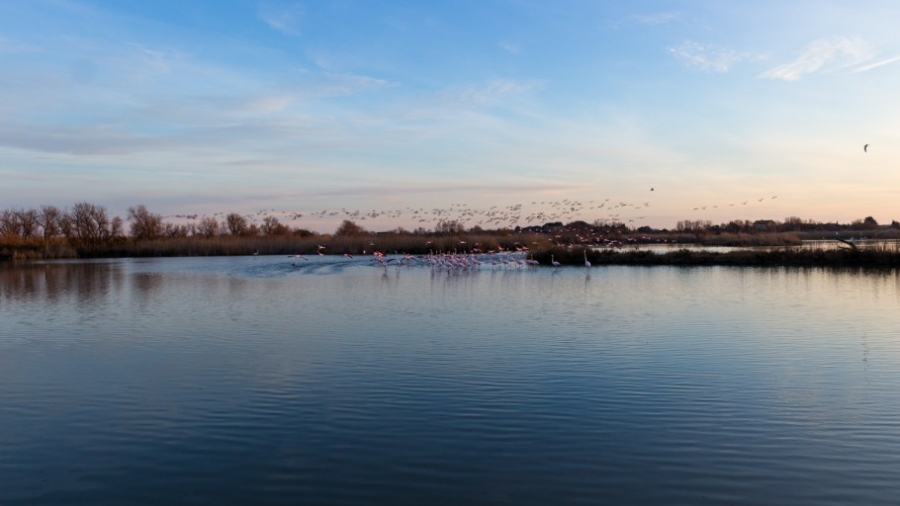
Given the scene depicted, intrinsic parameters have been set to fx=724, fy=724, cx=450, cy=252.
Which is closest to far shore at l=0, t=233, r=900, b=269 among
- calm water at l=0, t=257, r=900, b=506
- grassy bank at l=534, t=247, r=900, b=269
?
grassy bank at l=534, t=247, r=900, b=269

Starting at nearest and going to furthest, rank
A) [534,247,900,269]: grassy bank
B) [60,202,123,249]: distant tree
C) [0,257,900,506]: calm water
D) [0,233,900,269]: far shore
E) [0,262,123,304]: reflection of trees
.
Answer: [0,257,900,506]: calm water → [0,262,123,304]: reflection of trees → [534,247,900,269]: grassy bank → [0,233,900,269]: far shore → [60,202,123,249]: distant tree

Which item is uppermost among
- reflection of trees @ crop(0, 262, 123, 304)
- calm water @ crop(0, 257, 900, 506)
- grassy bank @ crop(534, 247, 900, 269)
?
grassy bank @ crop(534, 247, 900, 269)

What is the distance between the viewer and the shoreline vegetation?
28.5 meters

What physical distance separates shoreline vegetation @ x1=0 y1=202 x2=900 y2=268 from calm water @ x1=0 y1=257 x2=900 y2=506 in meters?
14.9

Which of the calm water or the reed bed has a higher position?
the reed bed

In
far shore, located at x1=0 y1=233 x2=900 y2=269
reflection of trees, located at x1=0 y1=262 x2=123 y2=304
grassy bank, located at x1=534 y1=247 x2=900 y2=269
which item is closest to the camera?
reflection of trees, located at x1=0 y1=262 x2=123 y2=304

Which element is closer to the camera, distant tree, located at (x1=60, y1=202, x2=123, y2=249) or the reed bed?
the reed bed

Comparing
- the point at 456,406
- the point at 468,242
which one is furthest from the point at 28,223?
the point at 456,406

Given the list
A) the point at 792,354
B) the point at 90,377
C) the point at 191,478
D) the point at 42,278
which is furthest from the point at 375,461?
the point at 42,278

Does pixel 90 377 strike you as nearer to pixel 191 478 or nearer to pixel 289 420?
pixel 289 420

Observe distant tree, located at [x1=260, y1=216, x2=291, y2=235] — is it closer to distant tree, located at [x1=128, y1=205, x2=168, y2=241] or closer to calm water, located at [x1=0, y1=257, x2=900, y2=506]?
distant tree, located at [x1=128, y1=205, x2=168, y2=241]

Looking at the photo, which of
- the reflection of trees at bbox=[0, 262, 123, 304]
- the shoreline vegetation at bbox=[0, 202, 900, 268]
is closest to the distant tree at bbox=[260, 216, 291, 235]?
the shoreline vegetation at bbox=[0, 202, 900, 268]

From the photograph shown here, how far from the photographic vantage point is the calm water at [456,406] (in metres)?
4.64

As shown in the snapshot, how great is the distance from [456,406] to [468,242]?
33.3 meters
